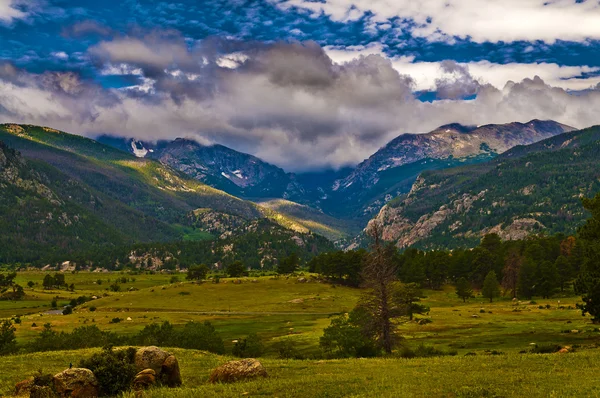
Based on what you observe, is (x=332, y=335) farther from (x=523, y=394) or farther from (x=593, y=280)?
(x=523, y=394)

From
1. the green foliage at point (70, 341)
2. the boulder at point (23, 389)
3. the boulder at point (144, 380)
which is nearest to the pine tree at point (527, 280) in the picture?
the green foliage at point (70, 341)

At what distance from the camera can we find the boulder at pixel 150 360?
3167cm

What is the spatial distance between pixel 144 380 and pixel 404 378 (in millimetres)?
17908

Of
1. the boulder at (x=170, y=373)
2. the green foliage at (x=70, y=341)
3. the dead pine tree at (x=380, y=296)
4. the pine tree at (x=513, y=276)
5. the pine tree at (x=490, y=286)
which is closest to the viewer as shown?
the boulder at (x=170, y=373)

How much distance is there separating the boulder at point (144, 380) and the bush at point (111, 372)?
1.70 feet

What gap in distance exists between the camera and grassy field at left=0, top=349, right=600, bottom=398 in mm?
27391

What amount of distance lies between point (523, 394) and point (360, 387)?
9.44 meters

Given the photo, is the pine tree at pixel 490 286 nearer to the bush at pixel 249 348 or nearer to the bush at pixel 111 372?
the bush at pixel 249 348

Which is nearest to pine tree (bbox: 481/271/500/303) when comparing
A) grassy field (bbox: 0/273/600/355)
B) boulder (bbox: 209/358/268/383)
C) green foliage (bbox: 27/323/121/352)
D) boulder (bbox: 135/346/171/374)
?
grassy field (bbox: 0/273/600/355)

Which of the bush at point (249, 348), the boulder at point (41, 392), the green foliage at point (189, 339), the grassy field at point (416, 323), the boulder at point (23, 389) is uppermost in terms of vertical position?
the boulder at point (41, 392)

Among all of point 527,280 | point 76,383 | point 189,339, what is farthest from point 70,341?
point 527,280

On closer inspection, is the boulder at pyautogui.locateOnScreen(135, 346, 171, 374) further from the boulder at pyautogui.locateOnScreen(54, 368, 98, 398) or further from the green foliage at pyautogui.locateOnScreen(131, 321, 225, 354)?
the green foliage at pyautogui.locateOnScreen(131, 321, 225, 354)

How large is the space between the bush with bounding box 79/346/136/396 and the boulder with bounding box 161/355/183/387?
2606mm

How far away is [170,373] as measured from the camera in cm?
3209
